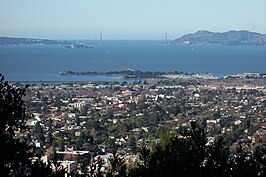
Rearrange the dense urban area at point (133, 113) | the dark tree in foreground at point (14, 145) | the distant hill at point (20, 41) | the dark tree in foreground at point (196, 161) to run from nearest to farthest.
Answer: the dark tree in foreground at point (14, 145) < the dark tree in foreground at point (196, 161) < the dense urban area at point (133, 113) < the distant hill at point (20, 41)

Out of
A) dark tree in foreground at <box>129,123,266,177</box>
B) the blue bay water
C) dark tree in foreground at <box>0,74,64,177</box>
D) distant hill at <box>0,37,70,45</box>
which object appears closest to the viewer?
dark tree in foreground at <box>0,74,64,177</box>

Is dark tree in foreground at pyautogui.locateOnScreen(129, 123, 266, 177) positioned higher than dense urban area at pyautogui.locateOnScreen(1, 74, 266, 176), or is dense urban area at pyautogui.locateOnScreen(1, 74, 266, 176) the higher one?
dark tree in foreground at pyautogui.locateOnScreen(129, 123, 266, 177)

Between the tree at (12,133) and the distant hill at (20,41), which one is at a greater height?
the tree at (12,133)

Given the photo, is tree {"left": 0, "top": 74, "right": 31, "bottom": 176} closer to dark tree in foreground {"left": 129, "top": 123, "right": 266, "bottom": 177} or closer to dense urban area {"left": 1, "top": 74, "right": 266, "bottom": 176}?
dark tree in foreground {"left": 129, "top": 123, "right": 266, "bottom": 177}

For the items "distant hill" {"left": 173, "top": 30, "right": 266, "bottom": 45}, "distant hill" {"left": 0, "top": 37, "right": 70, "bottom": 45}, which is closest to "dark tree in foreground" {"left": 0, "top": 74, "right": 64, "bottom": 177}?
"distant hill" {"left": 0, "top": 37, "right": 70, "bottom": 45}

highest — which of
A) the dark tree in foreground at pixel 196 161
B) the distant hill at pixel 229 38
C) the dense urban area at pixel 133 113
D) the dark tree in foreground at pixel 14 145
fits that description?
the dark tree in foreground at pixel 14 145

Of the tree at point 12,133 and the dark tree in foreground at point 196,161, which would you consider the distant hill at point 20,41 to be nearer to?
the dark tree in foreground at point 196,161

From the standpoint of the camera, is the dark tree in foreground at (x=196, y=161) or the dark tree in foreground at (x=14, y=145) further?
the dark tree in foreground at (x=196, y=161)

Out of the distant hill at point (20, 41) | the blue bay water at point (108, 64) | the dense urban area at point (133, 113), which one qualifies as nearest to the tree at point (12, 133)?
the dense urban area at point (133, 113)

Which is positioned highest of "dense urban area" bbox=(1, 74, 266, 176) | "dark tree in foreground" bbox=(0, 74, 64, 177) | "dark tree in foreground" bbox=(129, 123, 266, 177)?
"dark tree in foreground" bbox=(0, 74, 64, 177)

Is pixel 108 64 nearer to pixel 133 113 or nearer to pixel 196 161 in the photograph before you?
pixel 133 113
